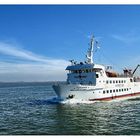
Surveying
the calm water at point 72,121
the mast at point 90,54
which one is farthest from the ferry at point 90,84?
the calm water at point 72,121

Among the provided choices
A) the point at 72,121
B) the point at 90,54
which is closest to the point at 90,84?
the point at 90,54

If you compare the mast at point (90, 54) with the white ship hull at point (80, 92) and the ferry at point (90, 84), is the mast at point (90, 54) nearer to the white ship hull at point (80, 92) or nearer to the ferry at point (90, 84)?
the ferry at point (90, 84)

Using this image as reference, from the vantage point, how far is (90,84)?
35.2 metres

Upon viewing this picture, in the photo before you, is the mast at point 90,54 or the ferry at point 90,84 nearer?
the ferry at point 90,84

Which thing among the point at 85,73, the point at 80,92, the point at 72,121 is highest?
the point at 85,73

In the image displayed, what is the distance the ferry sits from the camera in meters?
33.6

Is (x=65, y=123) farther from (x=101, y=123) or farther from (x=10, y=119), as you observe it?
(x=10, y=119)

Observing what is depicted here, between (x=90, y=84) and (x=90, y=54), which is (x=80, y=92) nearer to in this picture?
(x=90, y=84)

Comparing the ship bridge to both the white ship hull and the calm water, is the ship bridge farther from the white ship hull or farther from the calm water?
the calm water

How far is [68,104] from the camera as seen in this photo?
32.4m

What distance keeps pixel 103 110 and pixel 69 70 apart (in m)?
9.49

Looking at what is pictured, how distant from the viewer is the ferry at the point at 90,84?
33.6 m

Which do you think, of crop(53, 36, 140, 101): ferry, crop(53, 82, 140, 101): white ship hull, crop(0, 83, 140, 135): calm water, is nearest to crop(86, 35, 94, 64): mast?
crop(53, 36, 140, 101): ferry
